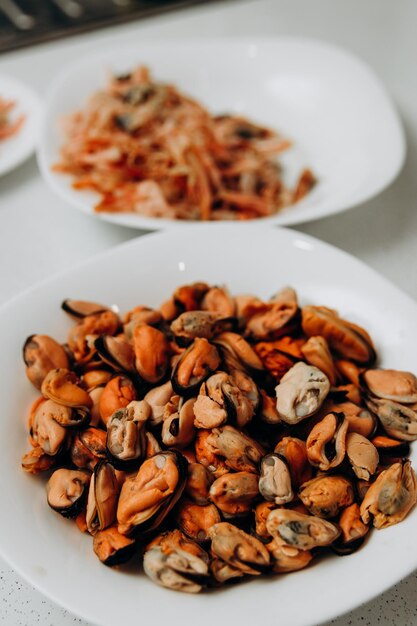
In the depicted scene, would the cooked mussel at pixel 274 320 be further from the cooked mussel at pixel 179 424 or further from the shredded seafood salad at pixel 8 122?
the shredded seafood salad at pixel 8 122

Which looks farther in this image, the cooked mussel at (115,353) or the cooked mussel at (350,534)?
the cooked mussel at (115,353)

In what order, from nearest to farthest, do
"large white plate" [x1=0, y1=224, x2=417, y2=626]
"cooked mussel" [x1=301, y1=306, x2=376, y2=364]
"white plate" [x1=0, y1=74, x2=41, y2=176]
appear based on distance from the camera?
"large white plate" [x1=0, y1=224, x2=417, y2=626]
"cooked mussel" [x1=301, y1=306, x2=376, y2=364]
"white plate" [x1=0, y1=74, x2=41, y2=176]

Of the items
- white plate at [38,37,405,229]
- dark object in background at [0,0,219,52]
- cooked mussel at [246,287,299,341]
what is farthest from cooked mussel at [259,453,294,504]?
dark object in background at [0,0,219,52]

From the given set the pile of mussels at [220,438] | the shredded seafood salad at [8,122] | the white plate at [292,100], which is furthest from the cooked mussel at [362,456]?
the shredded seafood salad at [8,122]

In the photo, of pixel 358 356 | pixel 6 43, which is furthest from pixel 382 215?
pixel 6 43

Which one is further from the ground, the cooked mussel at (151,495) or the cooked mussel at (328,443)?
the cooked mussel at (151,495)

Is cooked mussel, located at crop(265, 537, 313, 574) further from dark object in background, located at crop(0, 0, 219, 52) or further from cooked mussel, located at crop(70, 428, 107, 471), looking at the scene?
dark object in background, located at crop(0, 0, 219, 52)

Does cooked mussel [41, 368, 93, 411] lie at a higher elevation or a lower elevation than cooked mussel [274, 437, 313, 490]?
higher
